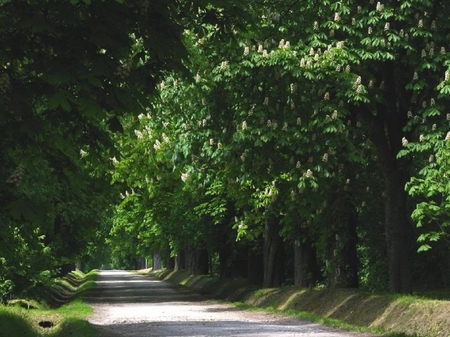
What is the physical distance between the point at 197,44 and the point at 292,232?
1041cm

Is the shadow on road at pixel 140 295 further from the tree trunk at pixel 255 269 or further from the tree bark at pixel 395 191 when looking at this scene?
the tree bark at pixel 395 191

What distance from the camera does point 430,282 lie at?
3462 centimetres

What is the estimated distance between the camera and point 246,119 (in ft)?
69.5

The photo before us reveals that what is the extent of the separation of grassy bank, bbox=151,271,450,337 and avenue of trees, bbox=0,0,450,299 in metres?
1.10

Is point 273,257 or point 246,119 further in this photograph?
point 273,257

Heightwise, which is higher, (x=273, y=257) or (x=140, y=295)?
(x=273, y=257)

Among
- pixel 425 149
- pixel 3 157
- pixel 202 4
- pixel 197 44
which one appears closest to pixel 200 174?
pixel 197 44

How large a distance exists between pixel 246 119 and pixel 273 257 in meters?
15.8

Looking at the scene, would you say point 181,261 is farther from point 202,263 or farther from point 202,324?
point 202,324

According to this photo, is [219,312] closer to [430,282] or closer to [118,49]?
[430,282]

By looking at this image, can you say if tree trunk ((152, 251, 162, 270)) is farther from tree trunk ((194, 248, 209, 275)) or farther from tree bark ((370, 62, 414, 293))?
tree bark ((370, 62, 414, 293))

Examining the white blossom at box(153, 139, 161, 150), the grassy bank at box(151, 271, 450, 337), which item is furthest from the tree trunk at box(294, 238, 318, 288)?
the white blossom at box(153, 139, 161, 150)

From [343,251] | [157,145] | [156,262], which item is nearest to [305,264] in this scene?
[343,251]

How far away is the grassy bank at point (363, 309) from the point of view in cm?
1908
